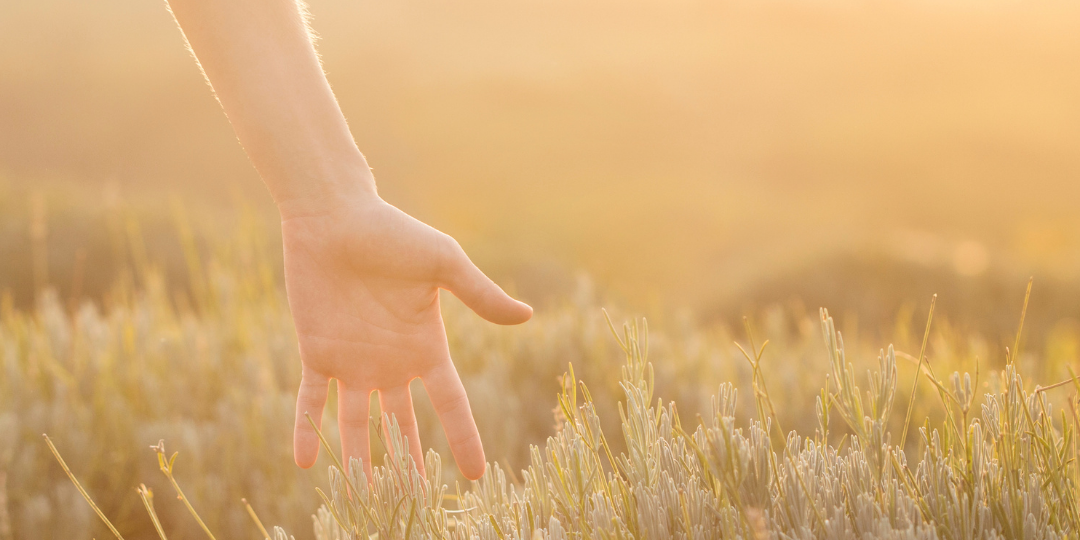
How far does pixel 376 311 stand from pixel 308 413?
0.29 metres

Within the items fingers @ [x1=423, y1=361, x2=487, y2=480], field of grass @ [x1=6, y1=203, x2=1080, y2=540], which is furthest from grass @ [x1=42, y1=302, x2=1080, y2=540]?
fingers @ [x1=423, y1=361, x2=487, y2=480]

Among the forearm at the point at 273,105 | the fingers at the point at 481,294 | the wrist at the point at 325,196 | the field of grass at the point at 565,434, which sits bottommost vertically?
the field of grass at the point at 565,434

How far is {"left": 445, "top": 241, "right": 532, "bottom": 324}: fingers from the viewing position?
162 centimetres

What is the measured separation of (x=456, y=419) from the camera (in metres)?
1.63

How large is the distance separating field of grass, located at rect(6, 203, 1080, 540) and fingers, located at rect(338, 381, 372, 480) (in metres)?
0.18

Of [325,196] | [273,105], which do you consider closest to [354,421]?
[325,196]

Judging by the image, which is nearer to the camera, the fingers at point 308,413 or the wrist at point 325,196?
A: the fingers at point 308,413

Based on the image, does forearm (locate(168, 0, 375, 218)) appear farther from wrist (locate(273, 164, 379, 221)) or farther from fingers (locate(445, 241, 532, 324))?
fingers (locate(445, 241, 532, 324))

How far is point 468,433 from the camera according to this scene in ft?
5.27

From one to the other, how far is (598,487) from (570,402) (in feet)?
0.68

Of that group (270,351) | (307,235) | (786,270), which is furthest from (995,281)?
(307,235)

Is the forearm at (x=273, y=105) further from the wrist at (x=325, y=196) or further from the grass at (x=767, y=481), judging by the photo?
the grass at (x=767, y=481)

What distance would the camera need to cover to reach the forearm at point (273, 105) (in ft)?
5.76

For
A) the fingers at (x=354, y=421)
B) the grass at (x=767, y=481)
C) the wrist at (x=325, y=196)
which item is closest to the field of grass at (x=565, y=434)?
the grass at (x=767, y=481)
